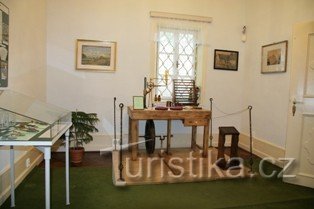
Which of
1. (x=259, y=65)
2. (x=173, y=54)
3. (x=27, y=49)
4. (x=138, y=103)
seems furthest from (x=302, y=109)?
(x=27, y=49)

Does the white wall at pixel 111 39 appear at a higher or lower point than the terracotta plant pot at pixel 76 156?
higher

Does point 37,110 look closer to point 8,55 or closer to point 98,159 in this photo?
point 8,55

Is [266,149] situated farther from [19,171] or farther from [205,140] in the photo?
[19,171]

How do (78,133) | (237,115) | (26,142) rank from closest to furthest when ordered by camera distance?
(26,142), (78,133), (237,115)

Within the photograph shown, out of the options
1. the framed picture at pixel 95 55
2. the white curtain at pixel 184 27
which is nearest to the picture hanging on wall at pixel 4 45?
the framed picture at pixel 95 55

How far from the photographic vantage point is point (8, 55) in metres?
2.60

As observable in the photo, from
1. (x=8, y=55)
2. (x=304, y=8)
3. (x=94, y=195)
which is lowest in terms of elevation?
(x=94, y=195)

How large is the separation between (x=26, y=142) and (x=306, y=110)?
307 centimetres

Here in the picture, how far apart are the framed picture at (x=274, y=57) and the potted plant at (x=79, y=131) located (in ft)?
9.74

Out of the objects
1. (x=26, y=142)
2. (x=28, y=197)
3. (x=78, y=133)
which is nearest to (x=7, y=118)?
(x=26, y=142)

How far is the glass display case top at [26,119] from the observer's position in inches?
71.2

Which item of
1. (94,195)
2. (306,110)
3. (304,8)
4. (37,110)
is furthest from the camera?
(304,8)

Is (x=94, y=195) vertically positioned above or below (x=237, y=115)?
below

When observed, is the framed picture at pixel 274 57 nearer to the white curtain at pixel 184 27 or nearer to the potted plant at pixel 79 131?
the white curtain at pixel 184 27
